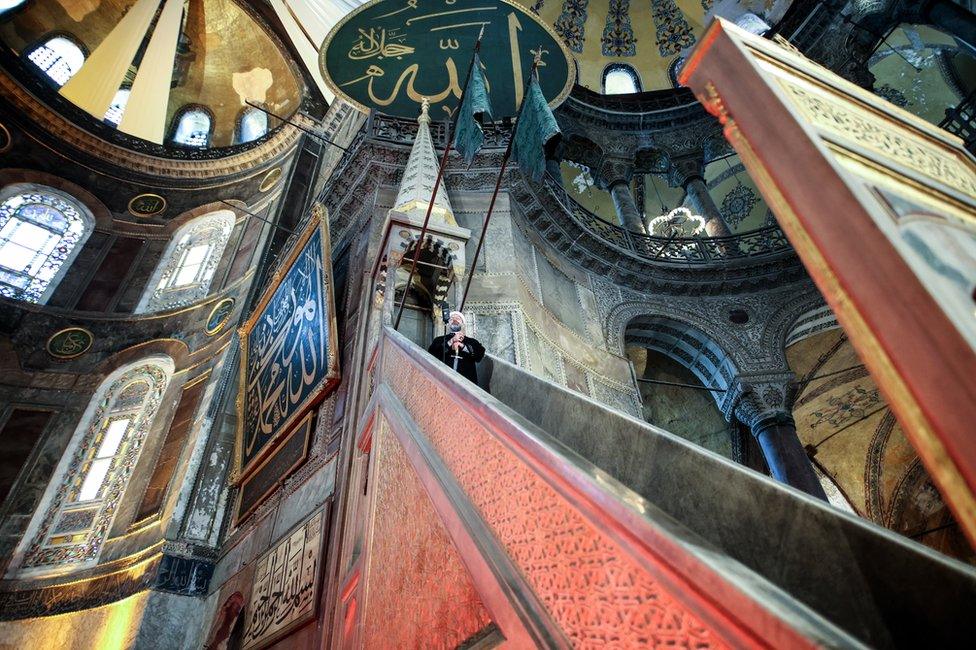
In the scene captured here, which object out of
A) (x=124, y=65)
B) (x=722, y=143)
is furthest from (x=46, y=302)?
(x=722, y=143)

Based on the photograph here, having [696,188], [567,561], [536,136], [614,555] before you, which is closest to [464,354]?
[536,136]

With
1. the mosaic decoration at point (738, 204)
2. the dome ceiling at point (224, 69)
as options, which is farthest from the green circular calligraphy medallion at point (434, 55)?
the mosaic decoration at point (738, 204)

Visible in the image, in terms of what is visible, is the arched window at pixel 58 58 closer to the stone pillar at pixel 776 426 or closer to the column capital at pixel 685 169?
the column capital at pixel 685 169

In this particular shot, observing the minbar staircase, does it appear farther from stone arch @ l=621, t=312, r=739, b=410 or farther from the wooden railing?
stone arch @ l=621, t=312, r=739, b=410

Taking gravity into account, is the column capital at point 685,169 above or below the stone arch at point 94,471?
above

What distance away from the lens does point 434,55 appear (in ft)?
27.2

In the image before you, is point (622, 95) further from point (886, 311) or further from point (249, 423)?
point (886, 311)

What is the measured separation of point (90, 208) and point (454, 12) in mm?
9115

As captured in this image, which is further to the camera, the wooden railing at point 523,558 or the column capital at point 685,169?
the column capital at point 685,169

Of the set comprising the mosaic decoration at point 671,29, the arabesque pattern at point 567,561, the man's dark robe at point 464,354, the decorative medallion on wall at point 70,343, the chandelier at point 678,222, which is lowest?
the arabesque pattern at point 567,561

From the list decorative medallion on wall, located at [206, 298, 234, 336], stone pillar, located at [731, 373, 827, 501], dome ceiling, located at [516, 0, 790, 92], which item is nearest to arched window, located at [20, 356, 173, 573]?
decorative medallion on wall, located at [206, 298, 234, 336]

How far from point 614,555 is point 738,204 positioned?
14680 mm

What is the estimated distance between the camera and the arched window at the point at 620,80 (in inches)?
557

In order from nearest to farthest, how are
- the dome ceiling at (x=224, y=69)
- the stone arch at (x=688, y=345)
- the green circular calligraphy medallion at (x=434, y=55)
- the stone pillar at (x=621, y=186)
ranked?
the green circular calligraphy medallion at (x=434, y=55)
the stone arch at (x=688, y=345)
the stone pillar at (x=621, y=186)
the dome ceiling at (x=224, y=69)
